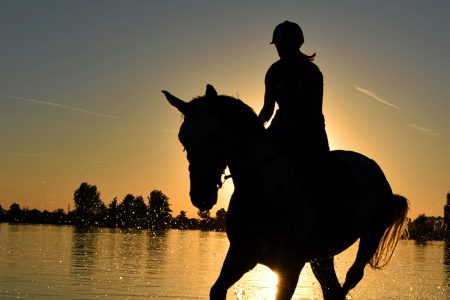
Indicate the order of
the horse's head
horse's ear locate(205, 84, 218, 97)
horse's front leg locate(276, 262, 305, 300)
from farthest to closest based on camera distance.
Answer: horse's front leg locate(276, 262, 305, 300)
horse's ear locate(205, 84, 218, 97)
the horse's head

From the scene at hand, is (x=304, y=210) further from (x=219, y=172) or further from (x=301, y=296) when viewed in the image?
(x=301, y=296)

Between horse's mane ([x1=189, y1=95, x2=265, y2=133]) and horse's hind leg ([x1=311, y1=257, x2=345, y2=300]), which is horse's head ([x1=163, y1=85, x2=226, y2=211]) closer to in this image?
horse's mane ([x1=189, y1=95, x2=265, y2=133])

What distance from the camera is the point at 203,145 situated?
7.78 metres


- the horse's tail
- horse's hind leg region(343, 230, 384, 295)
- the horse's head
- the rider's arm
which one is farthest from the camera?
the horse's tail

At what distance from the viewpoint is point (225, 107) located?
8062mm

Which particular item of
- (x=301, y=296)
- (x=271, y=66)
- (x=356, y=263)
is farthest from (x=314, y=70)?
(x=301, y=296)

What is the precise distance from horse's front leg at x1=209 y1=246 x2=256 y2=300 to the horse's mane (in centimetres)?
140

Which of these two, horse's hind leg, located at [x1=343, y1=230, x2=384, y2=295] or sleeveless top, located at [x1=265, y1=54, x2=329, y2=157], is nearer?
sleeveless top, located at [x1=265, y1=54, x2=329, y2=157]

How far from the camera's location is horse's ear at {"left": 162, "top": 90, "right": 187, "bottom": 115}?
7.92m

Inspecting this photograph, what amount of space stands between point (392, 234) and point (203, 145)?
5061 millimetres

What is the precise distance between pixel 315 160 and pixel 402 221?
3674 millimetres

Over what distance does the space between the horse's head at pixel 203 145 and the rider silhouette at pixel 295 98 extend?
1193 mm

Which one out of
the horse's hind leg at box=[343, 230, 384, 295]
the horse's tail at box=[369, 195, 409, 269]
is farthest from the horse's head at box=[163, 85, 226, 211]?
the horse's tail at box=[369, 195, 409, 269]

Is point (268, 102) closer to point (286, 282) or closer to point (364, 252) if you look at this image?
point (286, 282)
